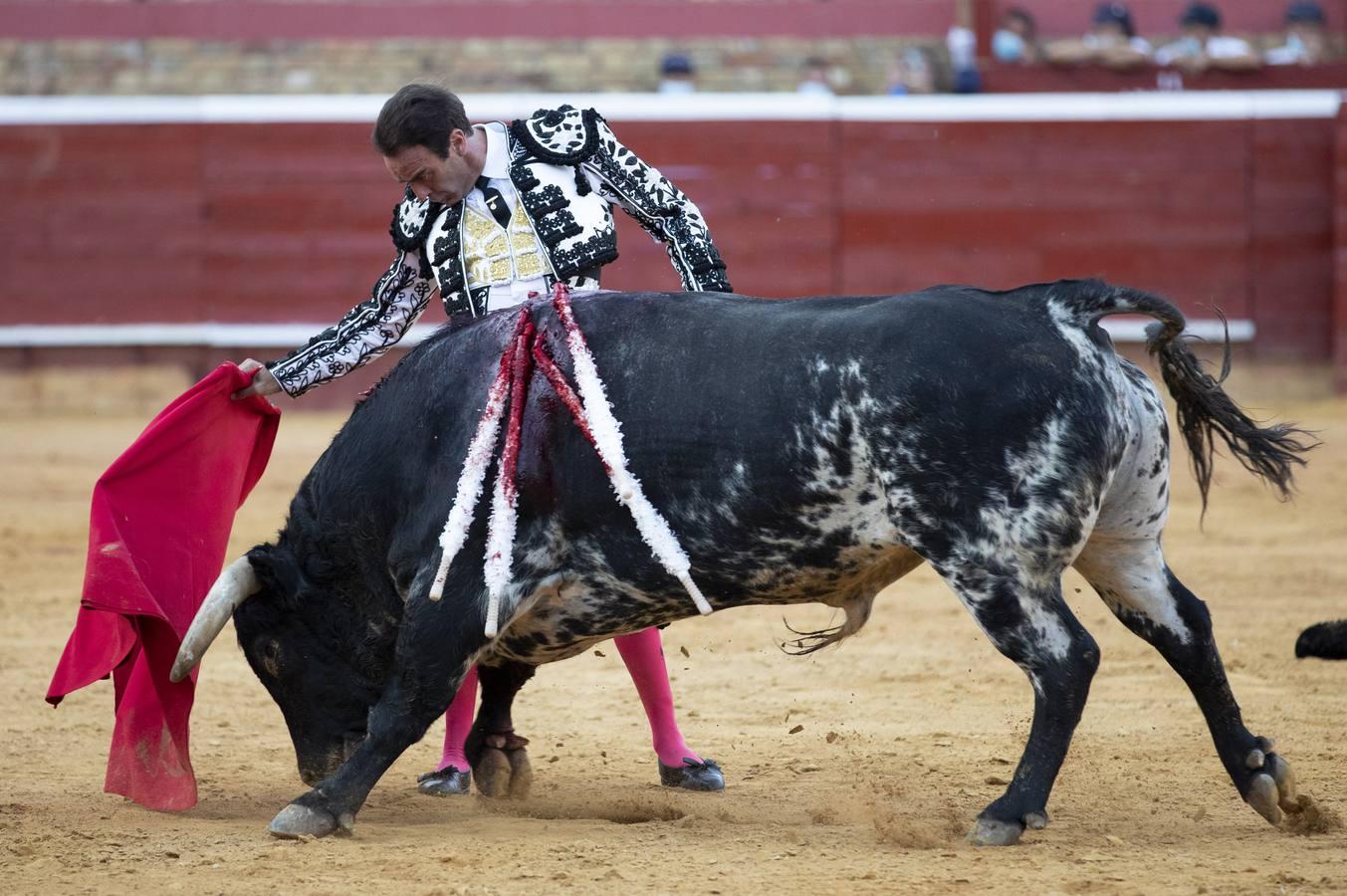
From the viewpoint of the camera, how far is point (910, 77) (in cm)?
1092

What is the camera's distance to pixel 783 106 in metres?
10.1

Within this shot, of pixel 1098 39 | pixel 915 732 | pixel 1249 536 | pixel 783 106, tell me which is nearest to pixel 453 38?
pixel 783 106

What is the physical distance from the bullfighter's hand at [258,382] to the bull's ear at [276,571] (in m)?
0.40

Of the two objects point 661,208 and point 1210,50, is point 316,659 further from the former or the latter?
point 1210,50

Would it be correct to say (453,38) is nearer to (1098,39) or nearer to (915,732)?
(1098,39)

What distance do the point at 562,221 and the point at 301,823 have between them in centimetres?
124

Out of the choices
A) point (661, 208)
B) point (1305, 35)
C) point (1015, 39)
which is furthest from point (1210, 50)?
point (661, 208)

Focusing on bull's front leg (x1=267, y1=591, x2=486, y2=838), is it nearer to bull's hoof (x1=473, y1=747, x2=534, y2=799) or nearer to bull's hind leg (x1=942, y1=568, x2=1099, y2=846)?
bull's hoof (x1=473, y1=747, x2=534, y2=799)

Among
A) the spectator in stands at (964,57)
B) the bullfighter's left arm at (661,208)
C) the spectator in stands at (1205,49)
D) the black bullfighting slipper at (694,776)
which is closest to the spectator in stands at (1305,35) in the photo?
the spectator in stands at (1205,49)

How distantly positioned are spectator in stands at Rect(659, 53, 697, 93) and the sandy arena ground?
6.06 meters

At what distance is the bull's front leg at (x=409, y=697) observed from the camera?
2936 millimetres

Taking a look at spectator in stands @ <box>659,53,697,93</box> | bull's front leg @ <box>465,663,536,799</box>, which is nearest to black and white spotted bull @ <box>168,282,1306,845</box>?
bull's front leg @ <box>465,663,536,799</box>

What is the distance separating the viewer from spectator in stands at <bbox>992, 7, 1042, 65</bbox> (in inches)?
454

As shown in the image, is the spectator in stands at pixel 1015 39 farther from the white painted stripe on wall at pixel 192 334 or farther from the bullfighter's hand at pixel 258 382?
the bullfighter's hand at pixel 258 382
